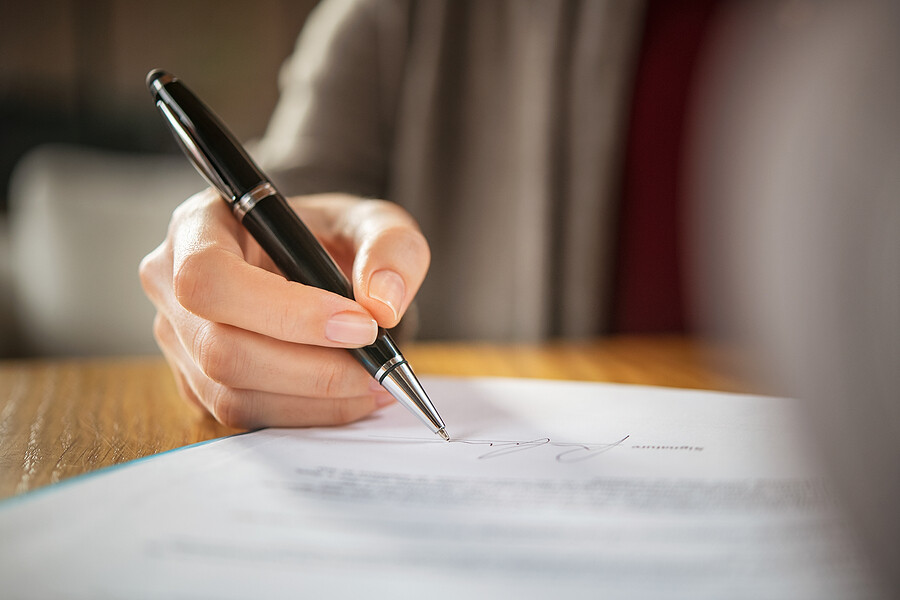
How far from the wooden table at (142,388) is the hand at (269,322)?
0.03 metres

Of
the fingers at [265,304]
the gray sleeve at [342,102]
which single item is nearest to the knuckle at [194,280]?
the fingers at [265,304]

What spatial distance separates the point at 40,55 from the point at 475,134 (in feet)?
6.68

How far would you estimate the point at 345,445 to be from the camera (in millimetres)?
217

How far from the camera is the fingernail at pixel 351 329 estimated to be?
227 millimetres

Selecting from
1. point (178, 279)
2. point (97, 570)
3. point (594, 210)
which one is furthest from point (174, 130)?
point (594, 210)

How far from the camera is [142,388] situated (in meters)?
0.35

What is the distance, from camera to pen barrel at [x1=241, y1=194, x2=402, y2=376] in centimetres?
25

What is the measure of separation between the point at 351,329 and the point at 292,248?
47 mm

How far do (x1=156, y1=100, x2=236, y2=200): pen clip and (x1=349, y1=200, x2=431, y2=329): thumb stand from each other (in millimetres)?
63

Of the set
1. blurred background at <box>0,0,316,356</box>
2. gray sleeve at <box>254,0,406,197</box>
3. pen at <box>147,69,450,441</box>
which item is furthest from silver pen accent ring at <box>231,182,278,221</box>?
blurred background at <box>0,0,316,356</box>

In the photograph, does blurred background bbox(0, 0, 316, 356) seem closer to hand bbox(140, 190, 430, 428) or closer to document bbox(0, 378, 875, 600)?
hand bbox(140, 190, 430, 428)
